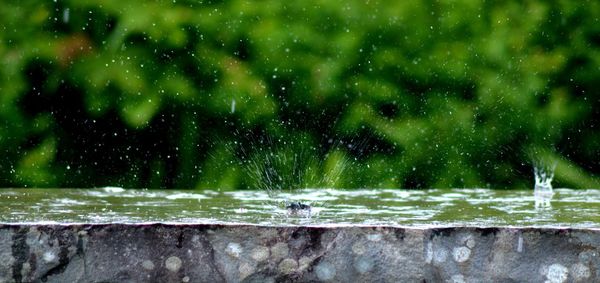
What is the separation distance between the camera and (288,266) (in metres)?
1.72

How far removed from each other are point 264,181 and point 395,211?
51.4 inches

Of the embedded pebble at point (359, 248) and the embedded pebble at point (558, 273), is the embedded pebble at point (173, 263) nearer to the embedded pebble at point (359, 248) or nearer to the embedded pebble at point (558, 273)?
the embedded pebble at point (359, 248)

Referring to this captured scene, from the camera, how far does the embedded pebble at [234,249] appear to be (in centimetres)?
171

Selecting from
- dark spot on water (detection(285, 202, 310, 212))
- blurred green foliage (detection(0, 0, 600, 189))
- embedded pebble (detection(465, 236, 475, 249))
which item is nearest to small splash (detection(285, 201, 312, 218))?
dark spot on water (detection(285, 202, 310, 212))

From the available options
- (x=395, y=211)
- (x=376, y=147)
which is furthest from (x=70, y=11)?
(x=395, y=211)

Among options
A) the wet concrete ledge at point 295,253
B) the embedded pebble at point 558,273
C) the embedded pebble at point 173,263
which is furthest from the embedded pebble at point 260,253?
the embedded pebble at point 558,273

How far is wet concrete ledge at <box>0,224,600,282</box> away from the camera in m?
1.69

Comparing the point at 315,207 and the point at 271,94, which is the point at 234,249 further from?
the point at 271,94

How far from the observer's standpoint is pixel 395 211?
208 centimetres

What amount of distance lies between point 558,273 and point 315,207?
58 cm

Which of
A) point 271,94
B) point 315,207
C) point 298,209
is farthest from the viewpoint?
point 271,94

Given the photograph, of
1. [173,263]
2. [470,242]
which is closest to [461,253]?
[470,242]

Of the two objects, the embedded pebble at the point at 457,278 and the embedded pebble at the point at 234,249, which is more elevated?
the embedded pebble at the point at 234,249

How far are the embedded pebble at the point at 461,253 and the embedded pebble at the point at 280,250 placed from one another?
0.25 m
